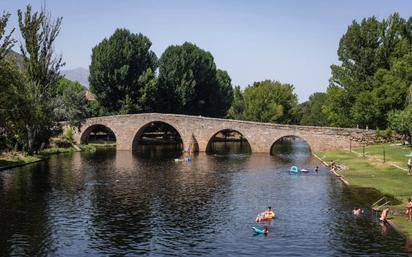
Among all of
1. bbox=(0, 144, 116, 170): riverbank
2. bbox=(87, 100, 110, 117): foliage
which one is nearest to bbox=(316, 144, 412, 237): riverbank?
bbox=(0, 144, 116, 170): riverbank

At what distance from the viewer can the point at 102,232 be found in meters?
35.0

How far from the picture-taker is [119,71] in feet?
376

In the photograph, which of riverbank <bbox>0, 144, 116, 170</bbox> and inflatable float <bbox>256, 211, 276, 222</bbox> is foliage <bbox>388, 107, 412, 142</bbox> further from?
riverbank <bbox>0, 144, 116, 170</bbox>

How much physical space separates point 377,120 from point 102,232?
7223 centimetres

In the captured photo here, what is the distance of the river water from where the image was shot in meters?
31.2

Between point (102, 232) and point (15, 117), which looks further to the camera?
point (15, 117)

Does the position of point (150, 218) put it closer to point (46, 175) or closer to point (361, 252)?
point (361, 252)

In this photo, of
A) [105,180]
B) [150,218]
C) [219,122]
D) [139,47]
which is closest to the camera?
[150,218]

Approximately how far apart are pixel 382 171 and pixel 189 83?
6959 cm

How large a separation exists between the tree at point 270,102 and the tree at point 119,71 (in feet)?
106

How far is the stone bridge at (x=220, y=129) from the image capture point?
8756 cm

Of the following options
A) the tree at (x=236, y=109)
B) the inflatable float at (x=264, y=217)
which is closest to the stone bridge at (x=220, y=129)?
the inflatable float at (x=264, y=217)

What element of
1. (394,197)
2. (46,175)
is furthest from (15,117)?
(394,197)

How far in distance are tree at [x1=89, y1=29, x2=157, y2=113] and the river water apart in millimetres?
49687
